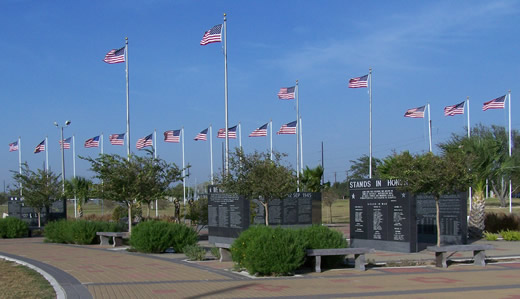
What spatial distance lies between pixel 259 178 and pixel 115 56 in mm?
13604

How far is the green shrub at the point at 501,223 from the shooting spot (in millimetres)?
28922

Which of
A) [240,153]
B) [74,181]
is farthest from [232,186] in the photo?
[74,181]

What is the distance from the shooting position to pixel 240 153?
20234mm

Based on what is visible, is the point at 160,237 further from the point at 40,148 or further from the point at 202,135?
the point at 40,148

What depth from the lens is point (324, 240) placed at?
15859mm

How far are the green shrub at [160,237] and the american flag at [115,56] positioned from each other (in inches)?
452

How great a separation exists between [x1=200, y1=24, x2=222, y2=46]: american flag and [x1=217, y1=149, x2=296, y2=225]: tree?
7486 mm

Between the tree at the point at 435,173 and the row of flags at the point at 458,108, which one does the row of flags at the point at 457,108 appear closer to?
the row of flags at the point at 458,108

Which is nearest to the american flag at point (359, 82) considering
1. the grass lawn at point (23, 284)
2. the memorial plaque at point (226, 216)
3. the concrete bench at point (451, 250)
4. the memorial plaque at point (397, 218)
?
the memorial plaque at point (397, 218)

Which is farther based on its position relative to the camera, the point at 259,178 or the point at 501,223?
the point at 501,223

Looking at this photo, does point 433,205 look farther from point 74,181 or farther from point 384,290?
point 74,181

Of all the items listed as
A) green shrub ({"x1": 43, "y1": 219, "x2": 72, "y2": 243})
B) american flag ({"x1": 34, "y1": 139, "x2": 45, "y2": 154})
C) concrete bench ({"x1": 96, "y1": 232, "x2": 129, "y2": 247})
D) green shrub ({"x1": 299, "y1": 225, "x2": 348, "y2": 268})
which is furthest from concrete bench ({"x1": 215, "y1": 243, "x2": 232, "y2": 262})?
american flag ({"x1": 34, "y1": 139, "x2": 45, "y2": 154})

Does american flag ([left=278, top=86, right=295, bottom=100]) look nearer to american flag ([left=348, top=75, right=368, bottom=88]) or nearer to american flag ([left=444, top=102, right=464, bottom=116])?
american flag ([left=348, top=75, right=368, bottom=88])

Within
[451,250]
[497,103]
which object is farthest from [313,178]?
[451,250]
